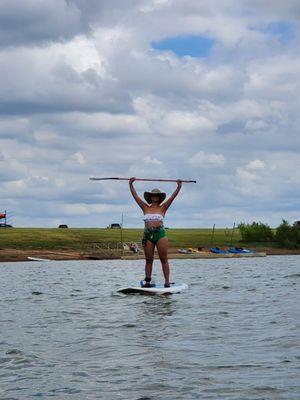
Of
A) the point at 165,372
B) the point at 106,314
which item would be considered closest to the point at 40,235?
the point at 106,314

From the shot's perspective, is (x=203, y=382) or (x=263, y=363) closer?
(x=203, y=382)

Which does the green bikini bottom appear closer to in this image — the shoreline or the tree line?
the shoreline

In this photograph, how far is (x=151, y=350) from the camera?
1263cm

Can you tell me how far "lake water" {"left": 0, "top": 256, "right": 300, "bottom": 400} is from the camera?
9594mm

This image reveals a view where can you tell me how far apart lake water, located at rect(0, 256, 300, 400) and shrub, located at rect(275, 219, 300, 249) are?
120361 millimetres

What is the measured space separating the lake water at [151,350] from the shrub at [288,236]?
395 feet

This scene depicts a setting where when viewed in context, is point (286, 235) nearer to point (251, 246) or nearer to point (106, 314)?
point (251, 246)

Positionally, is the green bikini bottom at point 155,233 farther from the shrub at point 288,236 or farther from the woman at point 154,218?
the shrub at point 288,236

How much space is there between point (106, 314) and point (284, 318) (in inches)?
174

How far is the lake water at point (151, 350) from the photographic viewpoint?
959 centimetres

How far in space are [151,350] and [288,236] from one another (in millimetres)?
132874

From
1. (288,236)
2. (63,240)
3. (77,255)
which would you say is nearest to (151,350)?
(77,255)

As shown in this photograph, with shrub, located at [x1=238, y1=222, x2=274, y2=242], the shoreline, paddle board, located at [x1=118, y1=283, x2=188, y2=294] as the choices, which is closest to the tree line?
shrub, located at [x1=238, y1=222, x2=274, y2=242]

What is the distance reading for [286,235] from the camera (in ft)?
470
